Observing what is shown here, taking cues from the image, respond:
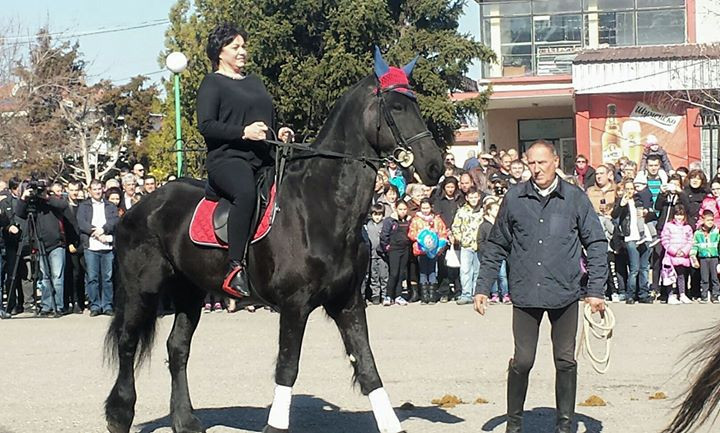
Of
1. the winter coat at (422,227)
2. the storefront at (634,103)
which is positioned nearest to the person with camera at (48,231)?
the winter coat at (422,227)

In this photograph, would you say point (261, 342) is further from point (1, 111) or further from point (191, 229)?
point (1, 111)

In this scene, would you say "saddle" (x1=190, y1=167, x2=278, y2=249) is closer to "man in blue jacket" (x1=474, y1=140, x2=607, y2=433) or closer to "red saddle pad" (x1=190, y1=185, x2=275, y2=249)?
"red saddle pad" (x1=190, y1=185, x2=275, y2=249)

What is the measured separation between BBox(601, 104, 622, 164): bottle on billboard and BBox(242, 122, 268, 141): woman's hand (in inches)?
1211

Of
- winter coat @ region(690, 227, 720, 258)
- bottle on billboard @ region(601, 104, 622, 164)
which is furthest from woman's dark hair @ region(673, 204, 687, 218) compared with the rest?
bottle on billboard @ region(601, 104, 622, 164)

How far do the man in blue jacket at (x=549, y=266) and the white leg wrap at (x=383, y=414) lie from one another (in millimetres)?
794

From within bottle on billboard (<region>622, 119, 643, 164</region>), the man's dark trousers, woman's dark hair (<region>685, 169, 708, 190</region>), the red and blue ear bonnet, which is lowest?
the man's dark trousers

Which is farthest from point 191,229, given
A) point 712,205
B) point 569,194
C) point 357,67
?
point 357,67

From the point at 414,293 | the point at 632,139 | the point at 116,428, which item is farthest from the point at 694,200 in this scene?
the point at 632,139

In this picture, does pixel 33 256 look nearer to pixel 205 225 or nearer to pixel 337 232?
pixel 205 225

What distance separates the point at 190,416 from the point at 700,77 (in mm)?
29177

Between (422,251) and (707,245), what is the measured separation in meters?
4.32

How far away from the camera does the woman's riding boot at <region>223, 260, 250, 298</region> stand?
7.62 meters

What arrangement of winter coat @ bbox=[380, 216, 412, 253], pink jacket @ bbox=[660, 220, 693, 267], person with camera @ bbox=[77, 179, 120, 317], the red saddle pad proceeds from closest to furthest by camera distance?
the red saddle pad, pink jacket @ bbox=[660, 220, 693, 267], person with camera @ bbox=[77, 179, 120, 317], winter coat @ bbox=[380, 216, 412, 253]

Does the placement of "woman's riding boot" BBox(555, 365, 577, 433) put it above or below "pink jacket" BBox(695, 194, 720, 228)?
below
